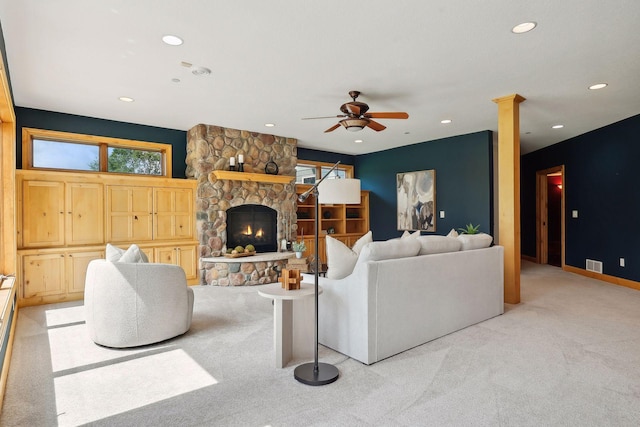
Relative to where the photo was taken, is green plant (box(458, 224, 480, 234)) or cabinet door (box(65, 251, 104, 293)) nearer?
cabinet door (box(65, 251, 104, 293))

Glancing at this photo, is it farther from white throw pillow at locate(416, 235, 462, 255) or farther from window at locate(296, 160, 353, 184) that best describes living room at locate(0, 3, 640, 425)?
white throw pillow at locate(416, 235, 462, 255)

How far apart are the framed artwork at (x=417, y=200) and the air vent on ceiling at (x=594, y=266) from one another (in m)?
2.65

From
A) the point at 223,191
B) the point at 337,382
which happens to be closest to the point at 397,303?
the point at 337,382

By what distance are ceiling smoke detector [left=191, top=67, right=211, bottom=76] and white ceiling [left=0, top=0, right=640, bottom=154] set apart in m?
0.05

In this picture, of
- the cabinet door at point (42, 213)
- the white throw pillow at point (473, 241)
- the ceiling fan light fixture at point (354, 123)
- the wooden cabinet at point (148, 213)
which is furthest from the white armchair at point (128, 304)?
the white throw pillow at point (473, 241)

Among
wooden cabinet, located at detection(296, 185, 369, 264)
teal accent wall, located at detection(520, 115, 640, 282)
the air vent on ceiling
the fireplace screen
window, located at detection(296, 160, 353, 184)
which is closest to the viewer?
teal accent wall, located at detection(520, 115, 640, 282)

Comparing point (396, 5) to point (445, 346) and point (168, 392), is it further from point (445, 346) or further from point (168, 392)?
point (168, 392)

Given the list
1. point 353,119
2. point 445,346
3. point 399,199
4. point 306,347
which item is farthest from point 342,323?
point 399,199

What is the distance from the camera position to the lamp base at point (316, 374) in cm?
251

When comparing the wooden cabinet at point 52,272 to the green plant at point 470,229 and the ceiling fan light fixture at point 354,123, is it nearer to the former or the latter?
the ceiling fan light fixture at point 354,123

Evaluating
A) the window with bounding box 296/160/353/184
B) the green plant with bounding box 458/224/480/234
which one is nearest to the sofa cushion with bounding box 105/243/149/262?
the green plant with bounding box 458/224/480/234

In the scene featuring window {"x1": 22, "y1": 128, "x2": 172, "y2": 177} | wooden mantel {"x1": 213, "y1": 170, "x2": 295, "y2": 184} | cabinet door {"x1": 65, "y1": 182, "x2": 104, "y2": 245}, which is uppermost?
window {"x1": 22, "y1": 128, "x2": 172, "y2": 177}

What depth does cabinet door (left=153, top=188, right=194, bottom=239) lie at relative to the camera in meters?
5.66

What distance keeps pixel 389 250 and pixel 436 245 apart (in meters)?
0.69
